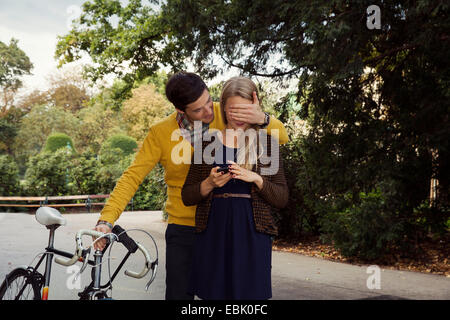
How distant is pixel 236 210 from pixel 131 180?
603 mm

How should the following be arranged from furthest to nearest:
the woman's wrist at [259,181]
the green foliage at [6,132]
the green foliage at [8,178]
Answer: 1. the green foliage at [6,132]
2. the green foliage at [8,178]
3. the woman's wrist at [259,181]

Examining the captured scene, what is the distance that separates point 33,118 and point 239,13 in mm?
40600

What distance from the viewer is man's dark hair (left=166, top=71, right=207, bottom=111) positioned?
2.74m

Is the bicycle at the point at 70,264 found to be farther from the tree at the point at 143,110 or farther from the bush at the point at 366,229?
the tree at the point at 143,110

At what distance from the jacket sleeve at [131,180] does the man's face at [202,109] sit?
0.85 feet

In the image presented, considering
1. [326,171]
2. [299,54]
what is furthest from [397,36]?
[326,171]

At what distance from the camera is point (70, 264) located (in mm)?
2180

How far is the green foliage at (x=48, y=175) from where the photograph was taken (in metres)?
23.4

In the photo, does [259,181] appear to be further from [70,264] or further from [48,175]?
[48,175]

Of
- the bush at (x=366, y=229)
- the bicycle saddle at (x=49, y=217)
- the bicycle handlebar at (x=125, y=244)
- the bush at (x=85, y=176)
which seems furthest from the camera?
the bush at (x=85, y=176)

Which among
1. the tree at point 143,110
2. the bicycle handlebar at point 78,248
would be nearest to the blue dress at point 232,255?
the bicycle handlebar at point 78,248

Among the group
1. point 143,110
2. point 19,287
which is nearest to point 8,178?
point 143,110

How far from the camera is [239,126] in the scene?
264 cm
